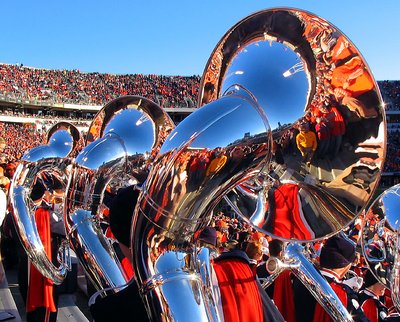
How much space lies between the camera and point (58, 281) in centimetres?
307

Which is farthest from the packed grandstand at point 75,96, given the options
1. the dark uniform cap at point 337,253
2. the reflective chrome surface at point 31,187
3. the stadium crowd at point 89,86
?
the dark uniform cap at point 337,253

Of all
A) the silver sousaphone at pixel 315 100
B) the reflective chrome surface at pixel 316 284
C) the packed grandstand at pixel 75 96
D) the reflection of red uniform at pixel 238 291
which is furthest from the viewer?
the packed grandstand at pixel 75 96

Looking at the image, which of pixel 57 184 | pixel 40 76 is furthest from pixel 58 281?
pixel 40 76

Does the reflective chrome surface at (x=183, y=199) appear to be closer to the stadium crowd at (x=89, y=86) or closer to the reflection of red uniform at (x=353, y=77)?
the reflection of red uniform at (x=353, y=77)

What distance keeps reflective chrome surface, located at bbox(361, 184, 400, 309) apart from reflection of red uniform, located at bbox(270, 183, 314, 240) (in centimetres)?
141

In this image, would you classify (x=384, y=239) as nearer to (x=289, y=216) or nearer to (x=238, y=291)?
(x=238, y=291)

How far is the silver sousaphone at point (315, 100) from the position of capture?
1174 millimetres

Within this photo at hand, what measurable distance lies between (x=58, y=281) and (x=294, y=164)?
2.35 meters

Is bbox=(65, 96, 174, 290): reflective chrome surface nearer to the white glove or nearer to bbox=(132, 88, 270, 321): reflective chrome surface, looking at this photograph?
bbox=(132, 88, 270, 321): reflective chrome surface

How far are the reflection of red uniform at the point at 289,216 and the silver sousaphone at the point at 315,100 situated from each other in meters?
0.02

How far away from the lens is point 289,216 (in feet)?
4.50

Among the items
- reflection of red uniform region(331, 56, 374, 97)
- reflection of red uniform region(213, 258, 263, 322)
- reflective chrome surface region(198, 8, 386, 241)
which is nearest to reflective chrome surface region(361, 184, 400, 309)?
reflection of red uniform region(213, 258, 263, 322)

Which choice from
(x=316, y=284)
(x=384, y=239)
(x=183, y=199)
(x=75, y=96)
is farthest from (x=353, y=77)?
(x=75, y=96)

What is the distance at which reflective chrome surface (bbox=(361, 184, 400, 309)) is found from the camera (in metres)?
2.63
